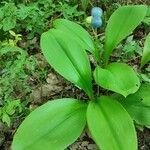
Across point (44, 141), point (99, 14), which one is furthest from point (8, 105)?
point (99, 14)

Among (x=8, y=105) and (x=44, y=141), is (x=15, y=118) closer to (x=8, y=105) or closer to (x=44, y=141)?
(x=8, y=105)

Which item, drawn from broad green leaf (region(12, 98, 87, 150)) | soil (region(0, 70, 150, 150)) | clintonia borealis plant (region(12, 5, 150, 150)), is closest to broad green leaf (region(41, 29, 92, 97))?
clintonia borealis plant (region(12, 5, 150, 150))

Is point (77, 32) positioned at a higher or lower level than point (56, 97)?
higher

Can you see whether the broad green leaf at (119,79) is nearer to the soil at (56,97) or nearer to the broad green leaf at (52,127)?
the broad green leaf at (52,127)

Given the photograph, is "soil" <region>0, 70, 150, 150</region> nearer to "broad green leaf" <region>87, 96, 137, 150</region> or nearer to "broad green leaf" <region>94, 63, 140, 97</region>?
"broad green leaf" <region>87, 96, 137, 150</region>

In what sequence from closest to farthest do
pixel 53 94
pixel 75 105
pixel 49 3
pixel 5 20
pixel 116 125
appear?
pixel 116 125
pixel 75 105
pixel 53 94
pixel 5 20
pixel 49 3

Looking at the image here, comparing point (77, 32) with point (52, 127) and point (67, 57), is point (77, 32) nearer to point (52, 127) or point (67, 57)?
point (67, 57)

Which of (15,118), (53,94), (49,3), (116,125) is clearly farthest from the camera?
(49,3)

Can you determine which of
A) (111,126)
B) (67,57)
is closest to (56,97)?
(67,57)
